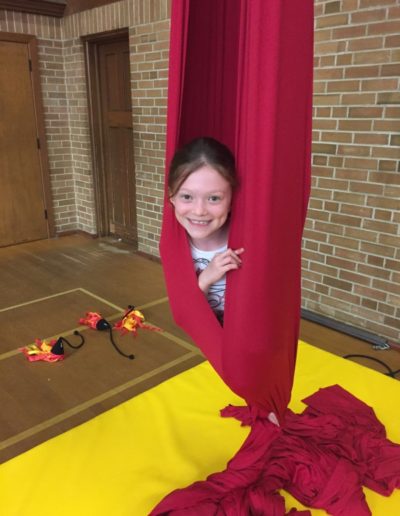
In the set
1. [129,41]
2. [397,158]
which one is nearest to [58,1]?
[129,41]

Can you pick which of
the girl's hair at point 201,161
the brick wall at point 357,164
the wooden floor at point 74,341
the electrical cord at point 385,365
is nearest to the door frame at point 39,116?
the wooden floor at point 74,341

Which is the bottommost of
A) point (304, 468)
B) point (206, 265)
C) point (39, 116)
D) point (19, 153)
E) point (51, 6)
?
point (304, 468)

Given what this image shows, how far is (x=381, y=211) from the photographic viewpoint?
2586 millimetres

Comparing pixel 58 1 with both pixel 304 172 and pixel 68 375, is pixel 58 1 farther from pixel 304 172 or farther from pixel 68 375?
pixel 304 172

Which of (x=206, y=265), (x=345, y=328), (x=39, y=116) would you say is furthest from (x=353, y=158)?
(x=39, y=116)

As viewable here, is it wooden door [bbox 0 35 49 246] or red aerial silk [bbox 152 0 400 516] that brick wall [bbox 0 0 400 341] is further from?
wooden door [bbox 0 35 49 246]

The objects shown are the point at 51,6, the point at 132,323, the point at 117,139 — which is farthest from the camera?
the point at 117,139

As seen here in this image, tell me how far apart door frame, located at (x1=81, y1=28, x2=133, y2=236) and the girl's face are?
3.38 m

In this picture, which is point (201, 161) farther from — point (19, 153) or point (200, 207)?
point (19, 153)

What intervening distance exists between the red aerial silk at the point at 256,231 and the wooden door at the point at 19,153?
367 cm

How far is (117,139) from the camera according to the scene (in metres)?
4.63

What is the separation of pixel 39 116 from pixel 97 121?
23.4 inches

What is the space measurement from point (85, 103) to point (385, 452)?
13.9 ft

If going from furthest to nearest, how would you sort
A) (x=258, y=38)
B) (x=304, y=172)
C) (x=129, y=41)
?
1. (x=129, y=41)
2. (x=304, y=172)
3. (x=258, y=38)
